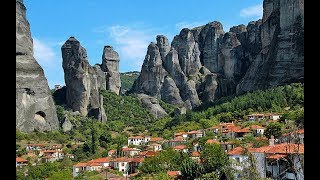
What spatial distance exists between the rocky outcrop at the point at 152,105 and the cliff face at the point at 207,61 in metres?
3.68

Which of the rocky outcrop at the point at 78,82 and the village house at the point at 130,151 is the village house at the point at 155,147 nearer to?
the village house at the point at 130,151

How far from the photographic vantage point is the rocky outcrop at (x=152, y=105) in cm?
9450

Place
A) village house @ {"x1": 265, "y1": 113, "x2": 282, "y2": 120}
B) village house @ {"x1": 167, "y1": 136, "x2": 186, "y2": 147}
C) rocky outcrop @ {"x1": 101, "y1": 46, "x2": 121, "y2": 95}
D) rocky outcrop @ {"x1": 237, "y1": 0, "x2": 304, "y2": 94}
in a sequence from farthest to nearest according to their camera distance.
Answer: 1. rocky outcrop @ {"x1": 101, "y1": 46, "x2": 121, "y2": 95}
2. rocky outcrop @ {"x1": 237, "y1": 0, "x2": 304, "y2": 94}
3. village house @ {"x1": 265, "y1": 113, "x2": 282, "y2": 120}
4. village house @ {"x1": 167, "y1": 136, "x2": 186, "y2": 147}

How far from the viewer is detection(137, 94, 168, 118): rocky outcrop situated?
94500 millimetres

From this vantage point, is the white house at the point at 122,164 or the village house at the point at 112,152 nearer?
the white house at the point at 122,164

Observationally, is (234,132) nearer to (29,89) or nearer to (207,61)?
(29,89)

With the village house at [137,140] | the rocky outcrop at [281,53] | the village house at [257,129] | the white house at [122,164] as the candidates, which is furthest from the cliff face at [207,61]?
the white house at [122,164]

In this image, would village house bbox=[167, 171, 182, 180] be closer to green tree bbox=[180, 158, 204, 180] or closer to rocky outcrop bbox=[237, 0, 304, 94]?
green tree bbox=[180, 158, 204, 180]

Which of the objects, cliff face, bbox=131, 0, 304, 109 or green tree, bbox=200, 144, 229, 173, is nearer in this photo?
green tree, bbox=200, 144, 229, 173

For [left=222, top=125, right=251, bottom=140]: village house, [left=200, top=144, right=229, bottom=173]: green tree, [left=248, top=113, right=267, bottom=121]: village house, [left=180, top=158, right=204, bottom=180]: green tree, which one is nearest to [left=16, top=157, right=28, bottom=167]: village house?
[left=200, top=144, right=229, bottom=173]: green tree

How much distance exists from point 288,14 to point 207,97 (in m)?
27.1

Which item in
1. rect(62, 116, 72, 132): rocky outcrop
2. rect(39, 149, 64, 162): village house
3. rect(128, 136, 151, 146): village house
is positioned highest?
rect(62, 116, 72, 132): rocky outcrop

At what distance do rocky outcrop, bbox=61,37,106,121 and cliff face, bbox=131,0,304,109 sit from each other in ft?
61.7

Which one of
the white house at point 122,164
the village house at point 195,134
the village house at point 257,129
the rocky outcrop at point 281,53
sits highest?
the rocky outcrop at point 281,53
